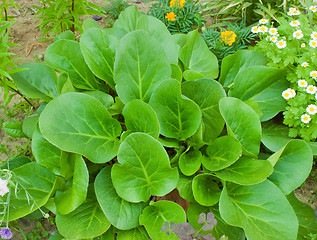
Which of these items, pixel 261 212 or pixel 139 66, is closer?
pixel 261 212

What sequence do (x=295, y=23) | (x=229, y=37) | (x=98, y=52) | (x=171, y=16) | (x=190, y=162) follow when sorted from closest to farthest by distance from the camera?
(x=190, y=162) < (x=98, y=52) < (x=295, y=23) < (x=229, y=37) < (x=171, y=16)

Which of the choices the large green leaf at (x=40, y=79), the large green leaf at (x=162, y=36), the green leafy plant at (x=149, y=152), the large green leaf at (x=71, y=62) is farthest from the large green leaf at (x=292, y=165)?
the large green leaf at (x=40, y=79)

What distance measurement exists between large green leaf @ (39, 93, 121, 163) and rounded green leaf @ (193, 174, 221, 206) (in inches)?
19.7

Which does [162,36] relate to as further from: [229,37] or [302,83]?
[302,83]

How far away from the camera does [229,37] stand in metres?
2.67

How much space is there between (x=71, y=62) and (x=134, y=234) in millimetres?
1148

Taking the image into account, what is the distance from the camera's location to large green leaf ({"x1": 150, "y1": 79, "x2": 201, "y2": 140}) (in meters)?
1.85

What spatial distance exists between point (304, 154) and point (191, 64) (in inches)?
38.3

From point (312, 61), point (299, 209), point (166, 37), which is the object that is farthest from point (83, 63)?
point (299, 209)

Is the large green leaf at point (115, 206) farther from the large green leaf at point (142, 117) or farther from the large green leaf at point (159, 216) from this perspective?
the large green leaf at point (142, 117)

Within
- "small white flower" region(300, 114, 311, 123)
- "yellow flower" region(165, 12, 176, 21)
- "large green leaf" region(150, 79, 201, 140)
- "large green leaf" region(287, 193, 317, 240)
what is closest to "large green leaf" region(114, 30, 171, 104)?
"large green leaf" region(150, 79, 201, 140)

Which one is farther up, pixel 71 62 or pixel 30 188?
pixel 71 62

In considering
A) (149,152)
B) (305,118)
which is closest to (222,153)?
(149,152)

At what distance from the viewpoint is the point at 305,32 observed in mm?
2172
